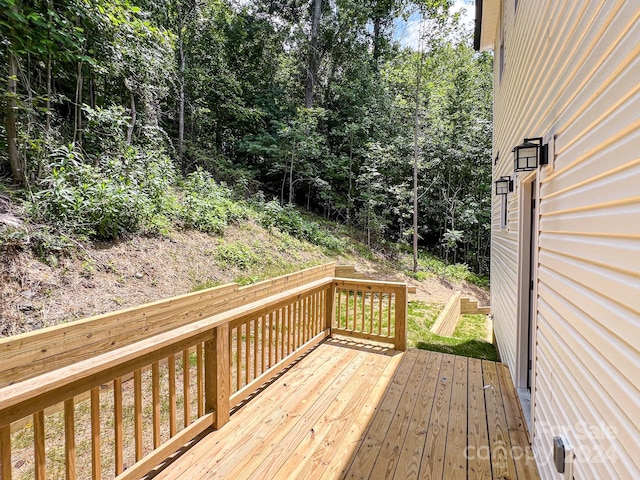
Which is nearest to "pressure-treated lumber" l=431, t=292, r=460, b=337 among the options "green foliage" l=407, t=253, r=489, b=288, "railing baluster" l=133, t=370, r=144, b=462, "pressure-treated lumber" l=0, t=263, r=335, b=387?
"green foliage" l=407, t=253, r=489, b=288

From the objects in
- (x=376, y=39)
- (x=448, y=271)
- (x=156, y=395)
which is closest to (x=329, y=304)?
(x=156, y=395)

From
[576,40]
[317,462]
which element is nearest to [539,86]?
[576,40]

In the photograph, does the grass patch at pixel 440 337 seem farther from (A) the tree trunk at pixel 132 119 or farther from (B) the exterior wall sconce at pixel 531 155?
(A) the tree trunk at pixel 132 119

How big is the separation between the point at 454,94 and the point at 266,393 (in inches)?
565

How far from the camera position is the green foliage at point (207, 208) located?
645cm

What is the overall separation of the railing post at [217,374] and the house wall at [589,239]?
7.04 feet

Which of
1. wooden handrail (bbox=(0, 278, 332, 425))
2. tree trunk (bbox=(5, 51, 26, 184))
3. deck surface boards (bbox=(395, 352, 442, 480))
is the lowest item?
deck surface boards (bbox=(395, 352, 442, 480))

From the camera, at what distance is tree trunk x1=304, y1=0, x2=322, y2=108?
521 inches

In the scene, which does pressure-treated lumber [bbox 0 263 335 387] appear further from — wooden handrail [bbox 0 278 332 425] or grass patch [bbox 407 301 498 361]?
grass patch [bbox 407 301 498 361]

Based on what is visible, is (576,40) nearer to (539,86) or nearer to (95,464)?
(539,86)

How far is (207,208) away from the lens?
688cm

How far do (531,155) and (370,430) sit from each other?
7.83 feet

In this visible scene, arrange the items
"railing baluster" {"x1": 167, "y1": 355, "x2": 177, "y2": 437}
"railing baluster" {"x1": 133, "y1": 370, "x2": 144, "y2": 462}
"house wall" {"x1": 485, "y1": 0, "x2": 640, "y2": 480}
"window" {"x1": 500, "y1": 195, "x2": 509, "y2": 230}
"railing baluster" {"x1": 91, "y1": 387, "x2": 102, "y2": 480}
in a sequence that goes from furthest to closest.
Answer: "window" {"x1": 500, "y1": 195, "x2": 509, "y2": 230}
"railing baluster" {"x1": 167, "y1": 355, "x2": 177, "y2": 437}
"railing baluster" {"x1": 133, "y1": 370, "x2": 144, "y2": 462}
"railing baluster" {"x1": 91, "y1": 387, "x2": 102, "y2": 480}
"house wall" {"x1": 485, "y1": 0, "x2": 640, "y2": 480}

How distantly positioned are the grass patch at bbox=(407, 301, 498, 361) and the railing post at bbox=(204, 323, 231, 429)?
2.74 m
